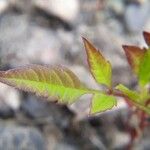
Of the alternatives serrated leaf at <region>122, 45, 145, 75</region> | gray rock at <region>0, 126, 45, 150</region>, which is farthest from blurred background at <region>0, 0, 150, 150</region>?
serrated leaf at <region>122, 45, 145, 75</region>

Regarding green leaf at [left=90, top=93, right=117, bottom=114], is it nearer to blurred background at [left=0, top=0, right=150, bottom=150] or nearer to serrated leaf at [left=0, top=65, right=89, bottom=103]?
serrated leaf at [left=0, top=65, right=89, bottom=103]

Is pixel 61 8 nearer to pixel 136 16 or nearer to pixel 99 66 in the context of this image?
pixel 136 16

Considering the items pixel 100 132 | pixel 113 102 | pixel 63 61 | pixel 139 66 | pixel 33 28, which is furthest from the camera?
pixel 33 28

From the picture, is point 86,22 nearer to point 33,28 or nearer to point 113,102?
point 33,28

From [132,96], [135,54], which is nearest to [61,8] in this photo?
[135,54]

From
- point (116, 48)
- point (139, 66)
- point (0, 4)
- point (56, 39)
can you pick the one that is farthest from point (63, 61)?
point (139, 66)
